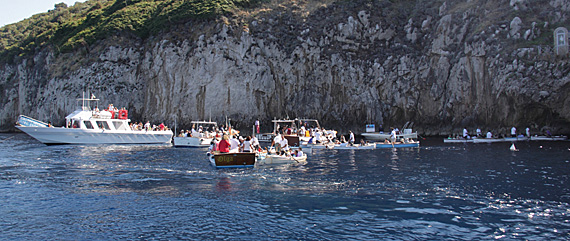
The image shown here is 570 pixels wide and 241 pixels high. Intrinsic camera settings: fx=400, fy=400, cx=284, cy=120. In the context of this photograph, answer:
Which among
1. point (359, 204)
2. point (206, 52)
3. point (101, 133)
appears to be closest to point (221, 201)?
point (359, 204)

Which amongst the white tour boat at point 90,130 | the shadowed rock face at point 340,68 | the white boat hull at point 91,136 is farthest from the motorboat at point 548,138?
the white tour boat at point 90,130

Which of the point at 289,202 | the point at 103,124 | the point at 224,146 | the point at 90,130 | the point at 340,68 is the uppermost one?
the point at 340,68

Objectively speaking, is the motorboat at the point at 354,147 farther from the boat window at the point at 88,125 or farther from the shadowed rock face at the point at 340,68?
the boat window at the point at 88,125

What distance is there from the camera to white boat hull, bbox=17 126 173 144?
152 feet

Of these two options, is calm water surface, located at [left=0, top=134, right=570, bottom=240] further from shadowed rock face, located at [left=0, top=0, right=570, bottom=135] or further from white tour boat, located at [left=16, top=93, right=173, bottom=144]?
shadowed rock face, located at [left=0, top=0, right=570, bottom=135]

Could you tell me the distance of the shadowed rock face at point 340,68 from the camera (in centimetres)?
5562

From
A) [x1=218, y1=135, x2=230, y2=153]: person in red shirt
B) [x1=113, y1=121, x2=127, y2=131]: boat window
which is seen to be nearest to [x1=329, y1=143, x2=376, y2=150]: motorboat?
[x1=218, y1=135, x2=230, y2=153]: person in red shirt

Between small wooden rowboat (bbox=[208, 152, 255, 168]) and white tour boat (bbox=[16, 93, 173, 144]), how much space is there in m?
29.3

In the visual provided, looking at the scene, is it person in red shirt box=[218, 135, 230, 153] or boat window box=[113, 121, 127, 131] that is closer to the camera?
person in red shirt box=[218, 135, 230, 153]

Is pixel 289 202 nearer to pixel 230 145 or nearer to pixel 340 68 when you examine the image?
pixel 230 145

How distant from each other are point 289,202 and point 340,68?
53.5 m

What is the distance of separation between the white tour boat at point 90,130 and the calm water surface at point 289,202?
873 inches

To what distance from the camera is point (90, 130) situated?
48.1 m

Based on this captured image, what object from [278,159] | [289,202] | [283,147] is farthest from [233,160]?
[289,202]
